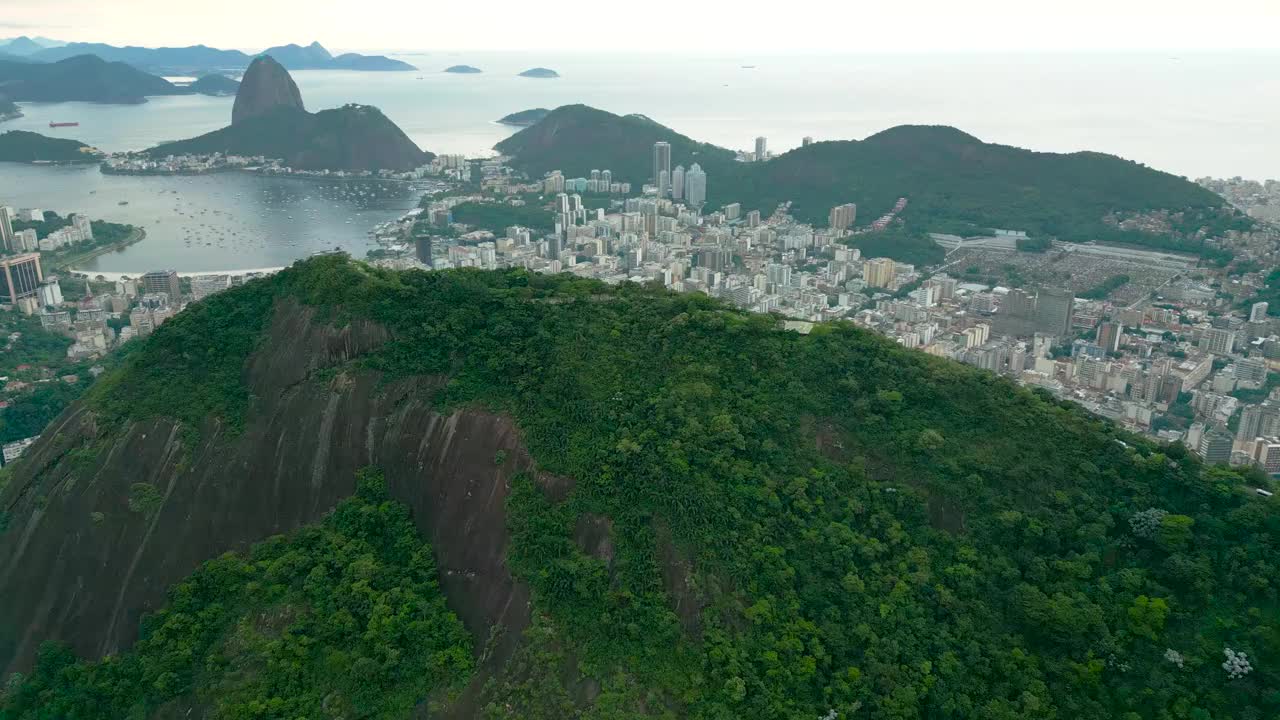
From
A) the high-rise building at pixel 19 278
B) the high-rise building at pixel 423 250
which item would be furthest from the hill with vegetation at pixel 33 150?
the high-rise building at pixel 423 250

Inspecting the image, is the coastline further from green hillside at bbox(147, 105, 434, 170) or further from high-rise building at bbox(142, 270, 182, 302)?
green hillside at bbox(147, 105, 434, 170)

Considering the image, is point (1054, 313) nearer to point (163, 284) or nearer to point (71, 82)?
point (163, 284)

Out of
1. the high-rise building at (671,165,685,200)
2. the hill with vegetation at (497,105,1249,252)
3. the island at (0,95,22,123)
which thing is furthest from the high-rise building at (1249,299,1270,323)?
the island at (0,95,22,123)

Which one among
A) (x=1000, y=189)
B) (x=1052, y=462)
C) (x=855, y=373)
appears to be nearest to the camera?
(x=1052, y=462)

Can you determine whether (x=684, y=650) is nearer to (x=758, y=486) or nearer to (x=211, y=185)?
(x=758, y=486)

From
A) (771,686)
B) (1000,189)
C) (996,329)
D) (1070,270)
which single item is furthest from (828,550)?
(1000,189)
